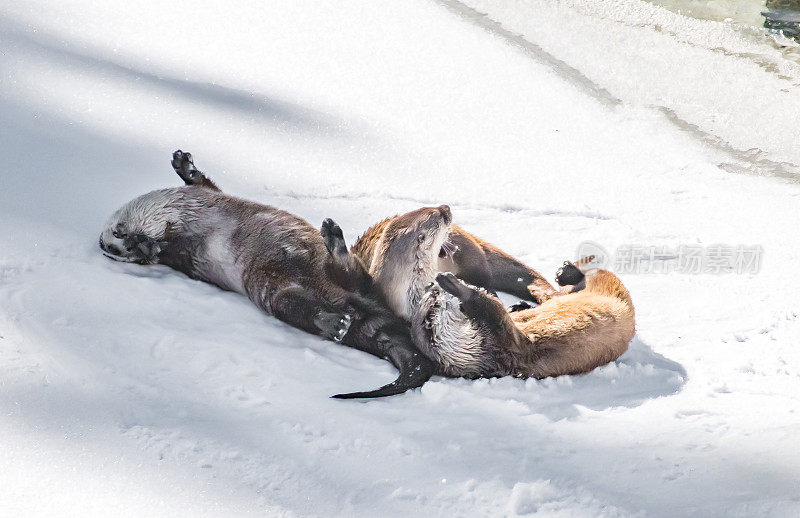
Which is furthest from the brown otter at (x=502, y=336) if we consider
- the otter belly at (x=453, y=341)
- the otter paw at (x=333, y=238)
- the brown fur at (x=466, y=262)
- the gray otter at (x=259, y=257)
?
the otter paw at (x=333, y=238)

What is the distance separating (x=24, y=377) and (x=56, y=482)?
63 centimetres

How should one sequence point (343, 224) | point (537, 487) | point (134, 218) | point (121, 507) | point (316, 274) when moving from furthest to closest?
point (343, 224), point (134, 218), point (316, 274), point (537, 487), point (121, 507)

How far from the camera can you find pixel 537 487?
2.43 metres

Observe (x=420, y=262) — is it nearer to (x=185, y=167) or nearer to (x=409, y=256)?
(x=409, y=256)

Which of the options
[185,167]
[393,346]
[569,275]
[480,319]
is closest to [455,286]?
[480,319]

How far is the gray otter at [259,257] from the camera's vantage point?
10.6 feet

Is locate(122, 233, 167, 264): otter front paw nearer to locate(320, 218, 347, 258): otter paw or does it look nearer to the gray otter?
the gray otter

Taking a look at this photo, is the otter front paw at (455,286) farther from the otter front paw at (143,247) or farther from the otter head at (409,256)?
the otter front paw at (143,247)

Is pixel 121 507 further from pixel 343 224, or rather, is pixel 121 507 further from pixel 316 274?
pixel 343 224

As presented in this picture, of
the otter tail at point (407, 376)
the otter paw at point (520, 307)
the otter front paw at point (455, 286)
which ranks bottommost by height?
the otter tail at point (407, 376)

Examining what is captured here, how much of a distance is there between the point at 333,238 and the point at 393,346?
0.53 metres

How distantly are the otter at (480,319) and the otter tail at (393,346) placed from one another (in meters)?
0.05

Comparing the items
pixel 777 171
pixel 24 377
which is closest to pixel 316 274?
pixel 24 377

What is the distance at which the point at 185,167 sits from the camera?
13.2ft
